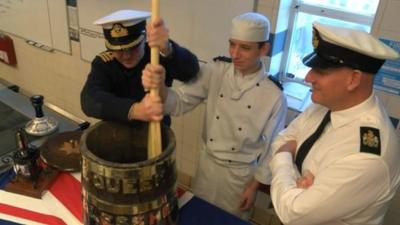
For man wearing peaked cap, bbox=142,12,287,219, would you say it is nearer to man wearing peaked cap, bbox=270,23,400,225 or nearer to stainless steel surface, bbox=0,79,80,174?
man wearing peaked cap, bbox=270,23,400,225

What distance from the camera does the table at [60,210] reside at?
1.20 metres

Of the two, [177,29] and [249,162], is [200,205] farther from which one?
[177,29]

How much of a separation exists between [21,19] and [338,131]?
9.64 ft

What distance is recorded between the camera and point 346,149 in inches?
41.0

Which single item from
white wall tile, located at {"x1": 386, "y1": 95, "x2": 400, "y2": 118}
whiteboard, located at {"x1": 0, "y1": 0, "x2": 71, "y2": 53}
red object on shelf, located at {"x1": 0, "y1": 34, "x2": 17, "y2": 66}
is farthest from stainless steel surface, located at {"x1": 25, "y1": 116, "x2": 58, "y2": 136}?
red object on shelf, located at {"x1": 0, "y1": 34, "x2": 17, "y2": 66}

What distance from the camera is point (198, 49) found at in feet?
7.25

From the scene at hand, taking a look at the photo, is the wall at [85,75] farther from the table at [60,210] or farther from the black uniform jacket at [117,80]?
the table at [60,210]

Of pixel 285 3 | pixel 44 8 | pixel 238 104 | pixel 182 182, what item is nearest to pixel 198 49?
pixel 285 3

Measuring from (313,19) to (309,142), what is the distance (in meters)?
1.05

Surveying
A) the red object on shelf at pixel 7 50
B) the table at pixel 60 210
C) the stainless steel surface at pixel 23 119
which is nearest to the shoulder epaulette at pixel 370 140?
the table at pixel 60 210

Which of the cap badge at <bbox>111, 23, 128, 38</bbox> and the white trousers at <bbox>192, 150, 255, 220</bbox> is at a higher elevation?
the cap badge at <bbox>111, 23, 128, 38</bbox>

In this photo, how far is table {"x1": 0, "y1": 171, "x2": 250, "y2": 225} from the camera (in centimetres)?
120

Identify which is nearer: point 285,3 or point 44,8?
point 285,3

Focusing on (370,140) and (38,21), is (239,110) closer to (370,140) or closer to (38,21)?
(370,140)
